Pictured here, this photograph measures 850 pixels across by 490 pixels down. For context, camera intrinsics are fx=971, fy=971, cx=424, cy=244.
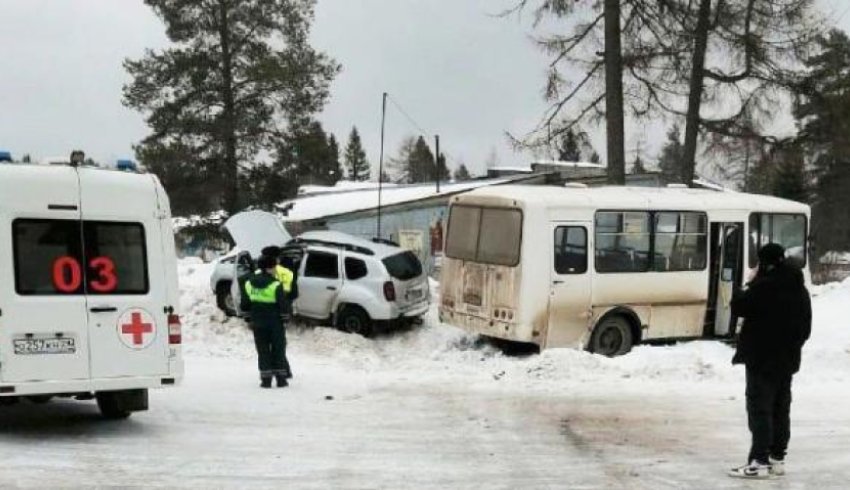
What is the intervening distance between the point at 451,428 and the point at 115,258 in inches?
144

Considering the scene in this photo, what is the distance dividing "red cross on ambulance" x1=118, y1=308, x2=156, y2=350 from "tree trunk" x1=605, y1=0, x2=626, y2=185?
1620 centimetres

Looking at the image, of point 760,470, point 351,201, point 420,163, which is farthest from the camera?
point 420,163

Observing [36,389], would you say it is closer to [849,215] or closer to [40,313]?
[40,313]

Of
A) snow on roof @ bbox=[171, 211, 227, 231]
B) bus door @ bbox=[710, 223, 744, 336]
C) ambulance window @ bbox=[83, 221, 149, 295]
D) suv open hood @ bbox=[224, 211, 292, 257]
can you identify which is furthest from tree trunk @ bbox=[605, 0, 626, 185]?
ambulance window @ bbox=[83, 221, 149, 295]

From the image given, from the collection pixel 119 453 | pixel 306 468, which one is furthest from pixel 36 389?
pixel 306 468

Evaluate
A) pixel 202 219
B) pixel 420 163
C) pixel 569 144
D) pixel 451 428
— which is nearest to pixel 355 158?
pixel 420 163

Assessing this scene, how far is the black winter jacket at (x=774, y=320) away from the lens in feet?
23.9

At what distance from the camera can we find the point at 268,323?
1238 centimetres

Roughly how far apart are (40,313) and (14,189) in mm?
1134

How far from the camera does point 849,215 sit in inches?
1908

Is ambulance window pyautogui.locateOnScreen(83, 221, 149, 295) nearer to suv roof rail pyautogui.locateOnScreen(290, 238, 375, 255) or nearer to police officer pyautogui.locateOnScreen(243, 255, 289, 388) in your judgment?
police officer pyautogui.locateOnScreen(243, 255, 289, 388)

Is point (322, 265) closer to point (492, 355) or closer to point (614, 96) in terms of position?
point (492, 355)

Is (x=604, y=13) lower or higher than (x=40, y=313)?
higher

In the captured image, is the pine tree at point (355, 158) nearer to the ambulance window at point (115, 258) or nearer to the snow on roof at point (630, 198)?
the snow on roof at point (630, 198)
